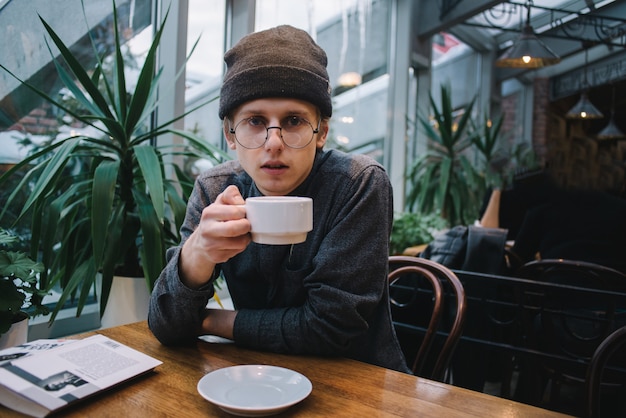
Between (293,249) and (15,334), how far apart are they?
711 millimetres

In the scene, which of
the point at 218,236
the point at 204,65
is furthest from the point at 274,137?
the point at 204,65

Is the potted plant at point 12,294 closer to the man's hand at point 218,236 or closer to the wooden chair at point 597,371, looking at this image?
the man's hand at point 218,236

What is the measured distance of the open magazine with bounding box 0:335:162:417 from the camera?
2.60 ft

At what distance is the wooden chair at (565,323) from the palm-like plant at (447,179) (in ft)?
7.97

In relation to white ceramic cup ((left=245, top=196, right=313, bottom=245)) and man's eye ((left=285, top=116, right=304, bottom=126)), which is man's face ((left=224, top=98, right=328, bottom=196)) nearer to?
man's eye ((left=285, top=116, right=304, bottom=126))

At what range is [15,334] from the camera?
1247 millimetres

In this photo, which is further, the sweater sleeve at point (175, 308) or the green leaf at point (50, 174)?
the green leaf at point (50, 174)

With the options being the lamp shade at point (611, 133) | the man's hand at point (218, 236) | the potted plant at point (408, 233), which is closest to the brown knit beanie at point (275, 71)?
the man's hand at point (218, 236)

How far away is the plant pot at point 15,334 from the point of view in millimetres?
1225

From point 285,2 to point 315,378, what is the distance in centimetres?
319

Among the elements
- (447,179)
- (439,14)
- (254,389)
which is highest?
(439,14)

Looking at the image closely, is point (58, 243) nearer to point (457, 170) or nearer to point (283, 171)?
point (283, 171)

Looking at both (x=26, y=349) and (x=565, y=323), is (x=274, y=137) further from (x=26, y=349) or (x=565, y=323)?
(x=565, y=323)

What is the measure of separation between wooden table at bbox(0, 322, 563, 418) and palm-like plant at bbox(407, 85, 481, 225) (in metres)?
4.13
